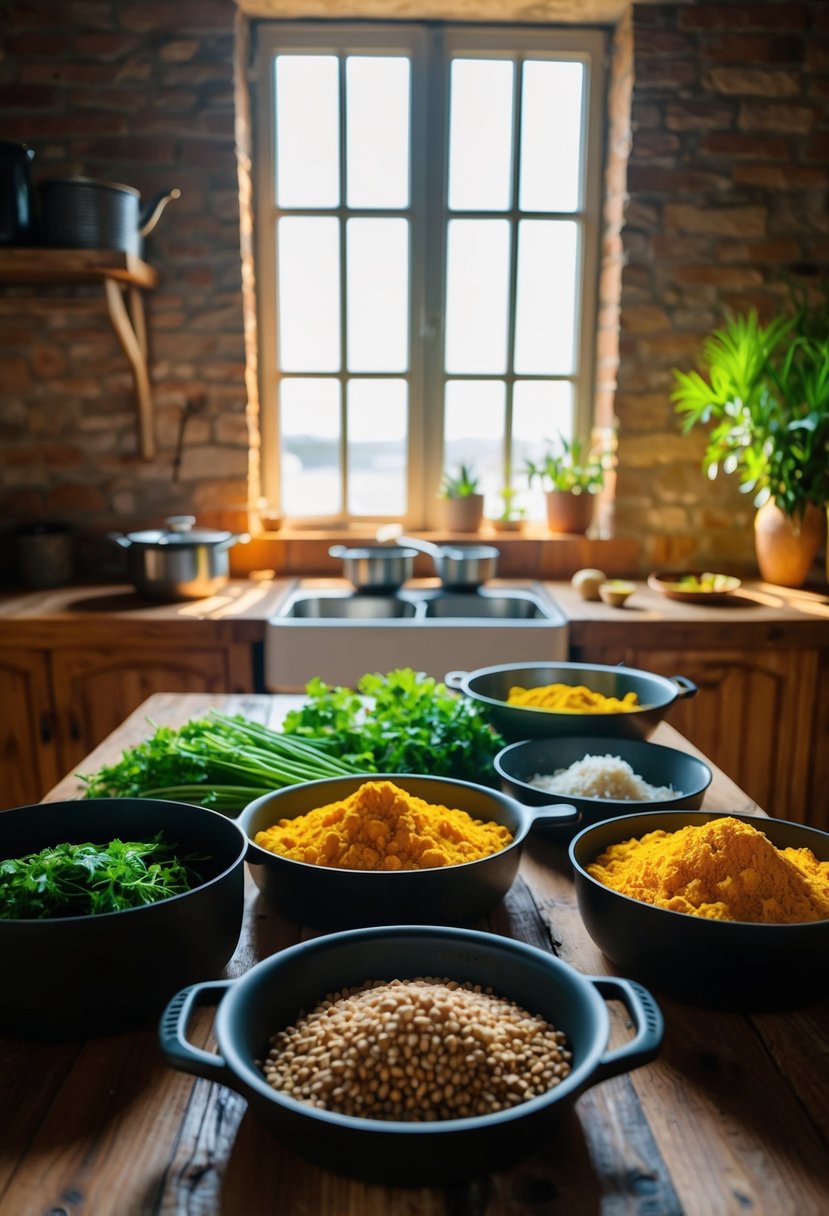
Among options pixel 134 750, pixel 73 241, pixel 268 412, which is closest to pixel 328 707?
pixel 134 750

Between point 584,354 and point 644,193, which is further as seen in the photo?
point 584,354

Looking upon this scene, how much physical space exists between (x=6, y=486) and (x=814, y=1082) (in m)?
3.32

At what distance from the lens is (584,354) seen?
12.1ft

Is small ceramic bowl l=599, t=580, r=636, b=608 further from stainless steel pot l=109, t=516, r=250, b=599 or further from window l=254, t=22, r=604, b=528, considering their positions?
stainless steel pot l=109, t=516, r=250, b=599

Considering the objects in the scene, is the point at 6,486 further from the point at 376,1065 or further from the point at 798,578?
the point at 376,1065

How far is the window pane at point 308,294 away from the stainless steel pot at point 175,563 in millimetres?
956

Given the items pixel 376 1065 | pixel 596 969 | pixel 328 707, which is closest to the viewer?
pixel 376 1065

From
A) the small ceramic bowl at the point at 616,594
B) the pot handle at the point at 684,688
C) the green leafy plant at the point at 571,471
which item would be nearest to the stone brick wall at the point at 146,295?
the green leafy plant at the point at 571,471

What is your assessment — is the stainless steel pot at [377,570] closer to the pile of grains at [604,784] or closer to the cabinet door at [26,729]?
the cabinet door at [26,729]

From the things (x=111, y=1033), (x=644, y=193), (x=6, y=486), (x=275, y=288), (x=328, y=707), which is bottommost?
(x=111, y=1033)

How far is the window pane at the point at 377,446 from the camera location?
3693mm

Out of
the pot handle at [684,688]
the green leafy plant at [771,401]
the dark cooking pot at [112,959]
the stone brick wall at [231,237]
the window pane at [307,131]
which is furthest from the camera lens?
the window pane at [307,131]

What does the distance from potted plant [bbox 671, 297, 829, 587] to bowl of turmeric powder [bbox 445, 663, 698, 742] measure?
173cm

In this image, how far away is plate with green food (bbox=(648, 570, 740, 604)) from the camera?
3.13m
